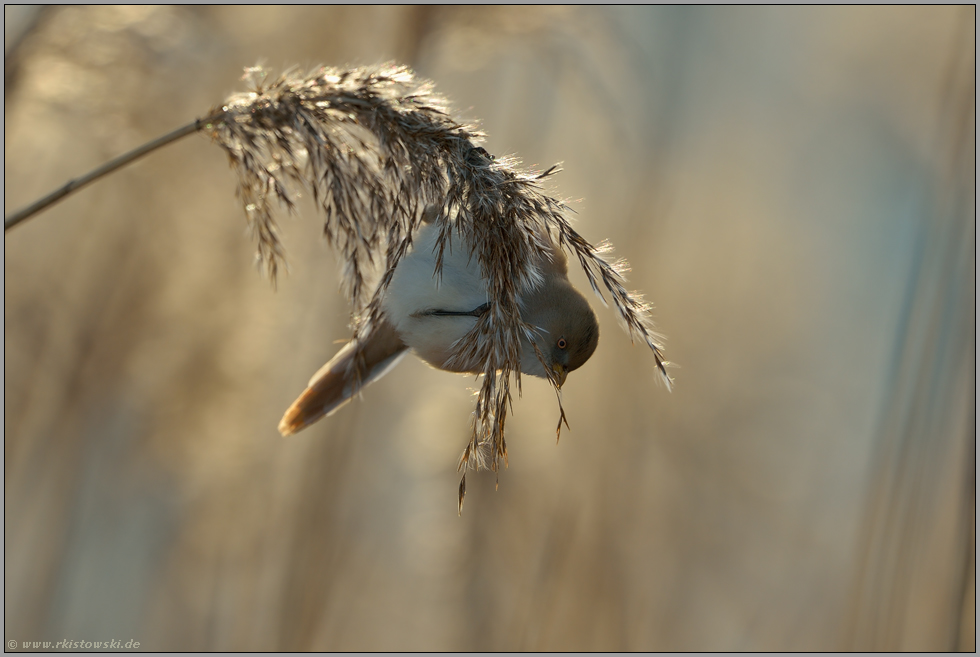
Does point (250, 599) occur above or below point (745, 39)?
below

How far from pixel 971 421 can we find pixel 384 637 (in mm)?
2069

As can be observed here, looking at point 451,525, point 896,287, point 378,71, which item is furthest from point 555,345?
point 896,287

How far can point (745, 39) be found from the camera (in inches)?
119

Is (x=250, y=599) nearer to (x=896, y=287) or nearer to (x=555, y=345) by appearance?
(x=555, y=345)

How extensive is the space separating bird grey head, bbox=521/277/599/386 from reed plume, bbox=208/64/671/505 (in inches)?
2.1

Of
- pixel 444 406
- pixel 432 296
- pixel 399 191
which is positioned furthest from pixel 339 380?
pixel 444 406

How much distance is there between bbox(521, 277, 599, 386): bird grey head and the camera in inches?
34.2

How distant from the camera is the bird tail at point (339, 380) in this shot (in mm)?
900

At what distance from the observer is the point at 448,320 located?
35.7 inches

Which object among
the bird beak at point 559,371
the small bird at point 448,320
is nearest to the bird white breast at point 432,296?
the small bird at point 448,320

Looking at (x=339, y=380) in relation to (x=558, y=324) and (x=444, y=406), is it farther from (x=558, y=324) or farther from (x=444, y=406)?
(x=444, y=406)

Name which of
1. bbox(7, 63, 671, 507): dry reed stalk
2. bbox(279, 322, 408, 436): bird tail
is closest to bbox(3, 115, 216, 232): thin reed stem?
bbox(7, 63, 671, 507): dry reed stalk

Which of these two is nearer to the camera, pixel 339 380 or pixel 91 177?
pixel 91 177

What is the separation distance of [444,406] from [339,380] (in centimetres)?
124
